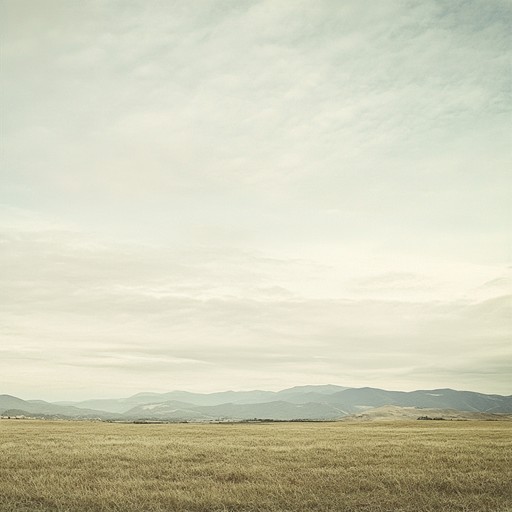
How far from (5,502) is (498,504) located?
14230 millimetres

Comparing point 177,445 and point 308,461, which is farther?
point 177,445

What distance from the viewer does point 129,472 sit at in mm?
19188

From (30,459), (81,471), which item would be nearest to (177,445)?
(30,459)

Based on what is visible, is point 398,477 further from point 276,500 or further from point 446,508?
point 276,500

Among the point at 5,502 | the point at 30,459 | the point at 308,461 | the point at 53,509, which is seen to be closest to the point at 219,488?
the point at 53,509

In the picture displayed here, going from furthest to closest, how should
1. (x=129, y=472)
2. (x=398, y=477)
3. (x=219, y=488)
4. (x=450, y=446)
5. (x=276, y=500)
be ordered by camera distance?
(x=450, y=446)
(x=129, y=472)
(x=398, y=477)
(x=219, y=488)
(x=276, y=500)

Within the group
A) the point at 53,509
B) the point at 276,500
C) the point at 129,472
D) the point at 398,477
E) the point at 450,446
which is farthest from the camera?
the point at 450,446

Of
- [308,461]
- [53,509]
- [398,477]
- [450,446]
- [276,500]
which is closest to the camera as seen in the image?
[53,509]

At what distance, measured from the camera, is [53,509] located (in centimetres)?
1324

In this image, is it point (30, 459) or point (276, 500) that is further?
point (30, 459)

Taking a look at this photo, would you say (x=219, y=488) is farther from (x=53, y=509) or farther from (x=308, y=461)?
(x=308, y=461)

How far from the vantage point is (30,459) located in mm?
22750

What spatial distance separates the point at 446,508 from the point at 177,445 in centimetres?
2055

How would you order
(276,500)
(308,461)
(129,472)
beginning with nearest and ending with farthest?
(276,500), (129,472), (308,461)
